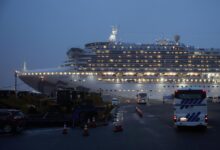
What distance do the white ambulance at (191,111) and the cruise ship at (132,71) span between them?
59564mm

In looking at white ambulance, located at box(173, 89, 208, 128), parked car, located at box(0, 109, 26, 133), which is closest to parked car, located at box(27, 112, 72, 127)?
parked car, located at box(0, 109, 26, 133)

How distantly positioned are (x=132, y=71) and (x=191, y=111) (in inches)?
2418

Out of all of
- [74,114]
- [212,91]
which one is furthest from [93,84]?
[74,114]

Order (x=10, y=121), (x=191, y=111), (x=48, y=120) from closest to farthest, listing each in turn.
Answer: (x=10, y=121) < (x=191, y=111) < (x=48, y=120)

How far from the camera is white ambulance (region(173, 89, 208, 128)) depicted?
2078cm

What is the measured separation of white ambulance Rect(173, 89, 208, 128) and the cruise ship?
195 ft

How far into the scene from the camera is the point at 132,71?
82.2 metres

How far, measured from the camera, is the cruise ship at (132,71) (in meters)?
81.9

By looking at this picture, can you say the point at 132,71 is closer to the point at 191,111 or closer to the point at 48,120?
the point at 48,120

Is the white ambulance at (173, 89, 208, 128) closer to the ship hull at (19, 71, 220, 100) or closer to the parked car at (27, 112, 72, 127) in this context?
the parked car at (27, 112, 72, 127)

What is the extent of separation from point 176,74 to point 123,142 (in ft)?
227

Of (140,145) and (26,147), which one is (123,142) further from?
(26,147)

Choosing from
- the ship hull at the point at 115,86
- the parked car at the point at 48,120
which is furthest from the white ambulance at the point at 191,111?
the ship hull at the point at 115,86

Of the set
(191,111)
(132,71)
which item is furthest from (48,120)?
(132,71)
